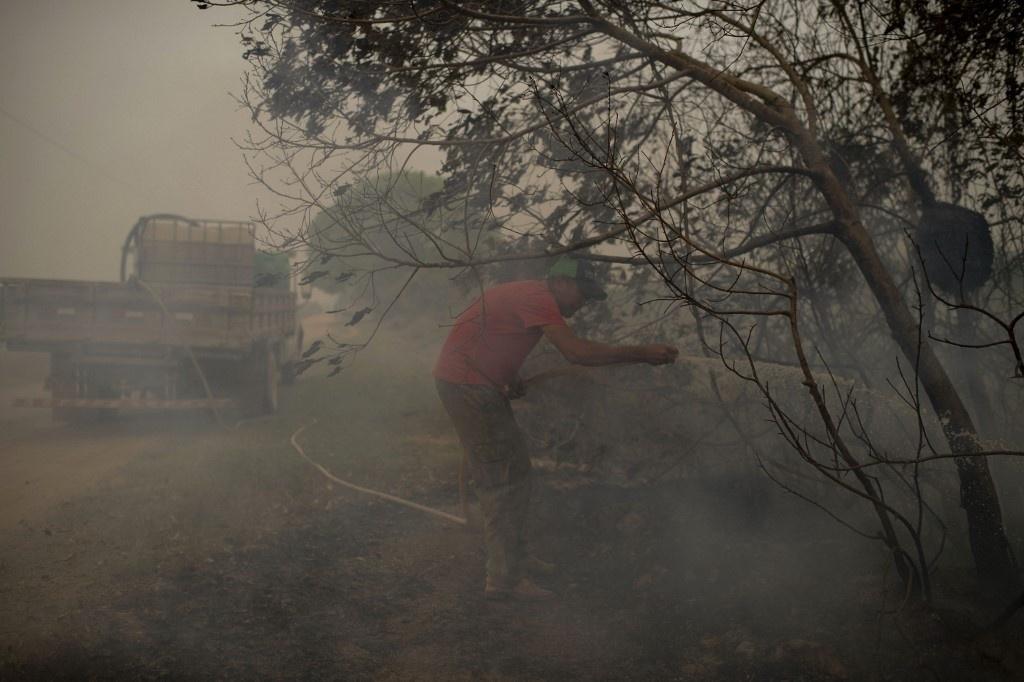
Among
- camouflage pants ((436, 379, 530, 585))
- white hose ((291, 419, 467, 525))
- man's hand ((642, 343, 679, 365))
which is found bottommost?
white hose ((291, 419, 467, 525))

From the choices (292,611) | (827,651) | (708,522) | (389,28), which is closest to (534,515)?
(708,522)

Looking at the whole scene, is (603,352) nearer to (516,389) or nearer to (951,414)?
(516,389)

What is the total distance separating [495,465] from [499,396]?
0.39 m

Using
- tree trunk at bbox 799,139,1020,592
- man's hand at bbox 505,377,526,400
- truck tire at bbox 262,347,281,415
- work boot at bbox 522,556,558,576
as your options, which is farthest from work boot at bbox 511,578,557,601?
truck tire at bbox 262,347,281,415

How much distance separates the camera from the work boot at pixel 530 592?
432 centimetres

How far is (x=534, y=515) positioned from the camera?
5.48 m

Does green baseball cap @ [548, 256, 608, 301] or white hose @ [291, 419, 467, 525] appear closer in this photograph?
green baseball cap @ [548, 256, 608, 301]

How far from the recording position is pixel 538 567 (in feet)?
15.4

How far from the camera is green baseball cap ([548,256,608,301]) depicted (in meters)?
4.34

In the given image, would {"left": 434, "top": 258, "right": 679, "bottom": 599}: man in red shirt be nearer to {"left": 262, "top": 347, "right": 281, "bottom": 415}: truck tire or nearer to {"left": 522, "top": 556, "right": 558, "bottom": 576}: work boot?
{"left": 522, "top": 556, "right": 558, "bottom": 576}: work boot

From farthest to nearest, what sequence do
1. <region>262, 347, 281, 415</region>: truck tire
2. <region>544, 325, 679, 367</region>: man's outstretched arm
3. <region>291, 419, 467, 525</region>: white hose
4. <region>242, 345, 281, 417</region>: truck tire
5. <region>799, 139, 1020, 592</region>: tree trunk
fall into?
<region>262, 347, 281, 415</region>: truck tire, <region>242, 345, 281, 417</region>: truck tire, <region>291, 419, 467, 525</region>: white hose, <region>544, 325, 679, 367</region>: man's outstretched arm, <region>799, 139, 1020, 592</region>: tree trunk

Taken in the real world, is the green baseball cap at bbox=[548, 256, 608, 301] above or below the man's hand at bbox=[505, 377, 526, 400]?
above

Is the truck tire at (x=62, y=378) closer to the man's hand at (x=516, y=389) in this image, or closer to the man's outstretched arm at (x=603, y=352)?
the man's hand at (x=516, y=389)

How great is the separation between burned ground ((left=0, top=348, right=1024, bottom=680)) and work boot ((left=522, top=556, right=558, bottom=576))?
14cm
